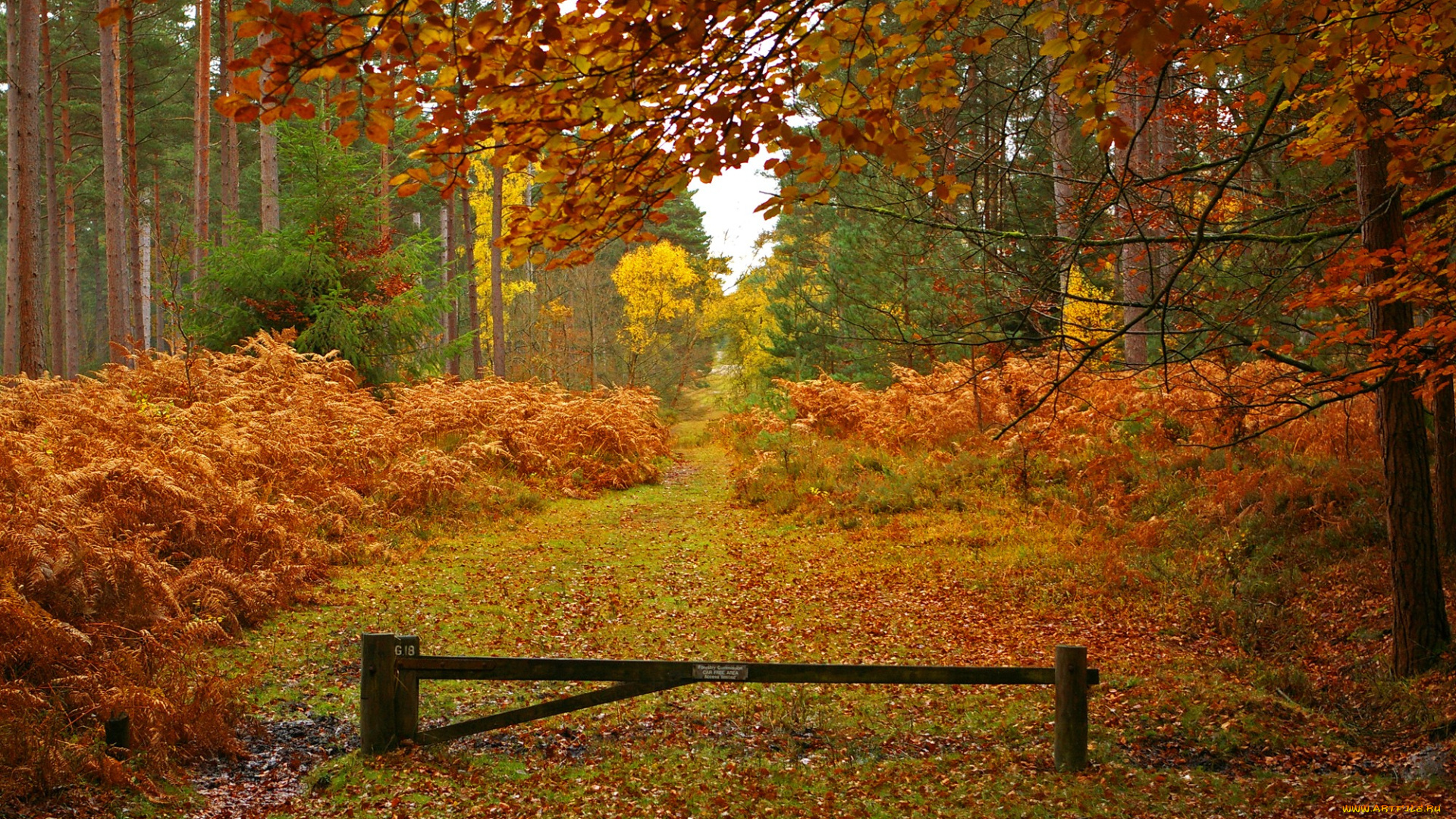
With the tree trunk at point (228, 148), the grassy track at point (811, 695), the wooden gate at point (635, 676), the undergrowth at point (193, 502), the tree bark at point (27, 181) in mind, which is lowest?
the grassy track at point (811, 695)

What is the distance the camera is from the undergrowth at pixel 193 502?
4988 mm

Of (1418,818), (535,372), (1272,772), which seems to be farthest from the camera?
(535,372)

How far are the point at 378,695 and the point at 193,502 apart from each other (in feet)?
12.3

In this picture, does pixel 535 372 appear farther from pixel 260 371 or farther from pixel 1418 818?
pixel 1418 818

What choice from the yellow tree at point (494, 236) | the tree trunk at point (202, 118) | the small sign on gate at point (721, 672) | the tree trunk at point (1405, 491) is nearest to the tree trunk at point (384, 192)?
the yellow tree at point (494, 236)

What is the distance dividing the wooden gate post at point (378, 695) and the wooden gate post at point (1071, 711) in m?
3.87

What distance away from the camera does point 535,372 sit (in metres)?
30.4

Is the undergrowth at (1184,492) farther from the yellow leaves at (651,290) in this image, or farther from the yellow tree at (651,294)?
the yellow leaves at (651,290)

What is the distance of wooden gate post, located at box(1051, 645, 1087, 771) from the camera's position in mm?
5145

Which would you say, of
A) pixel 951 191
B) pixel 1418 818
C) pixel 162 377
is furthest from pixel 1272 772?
pixel 162 377

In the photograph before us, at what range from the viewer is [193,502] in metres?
7.75

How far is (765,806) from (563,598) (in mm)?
4461

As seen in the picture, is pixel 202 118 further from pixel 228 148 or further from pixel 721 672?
pixel 721 672

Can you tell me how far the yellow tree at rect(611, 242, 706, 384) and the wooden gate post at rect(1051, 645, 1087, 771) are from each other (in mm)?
26395
